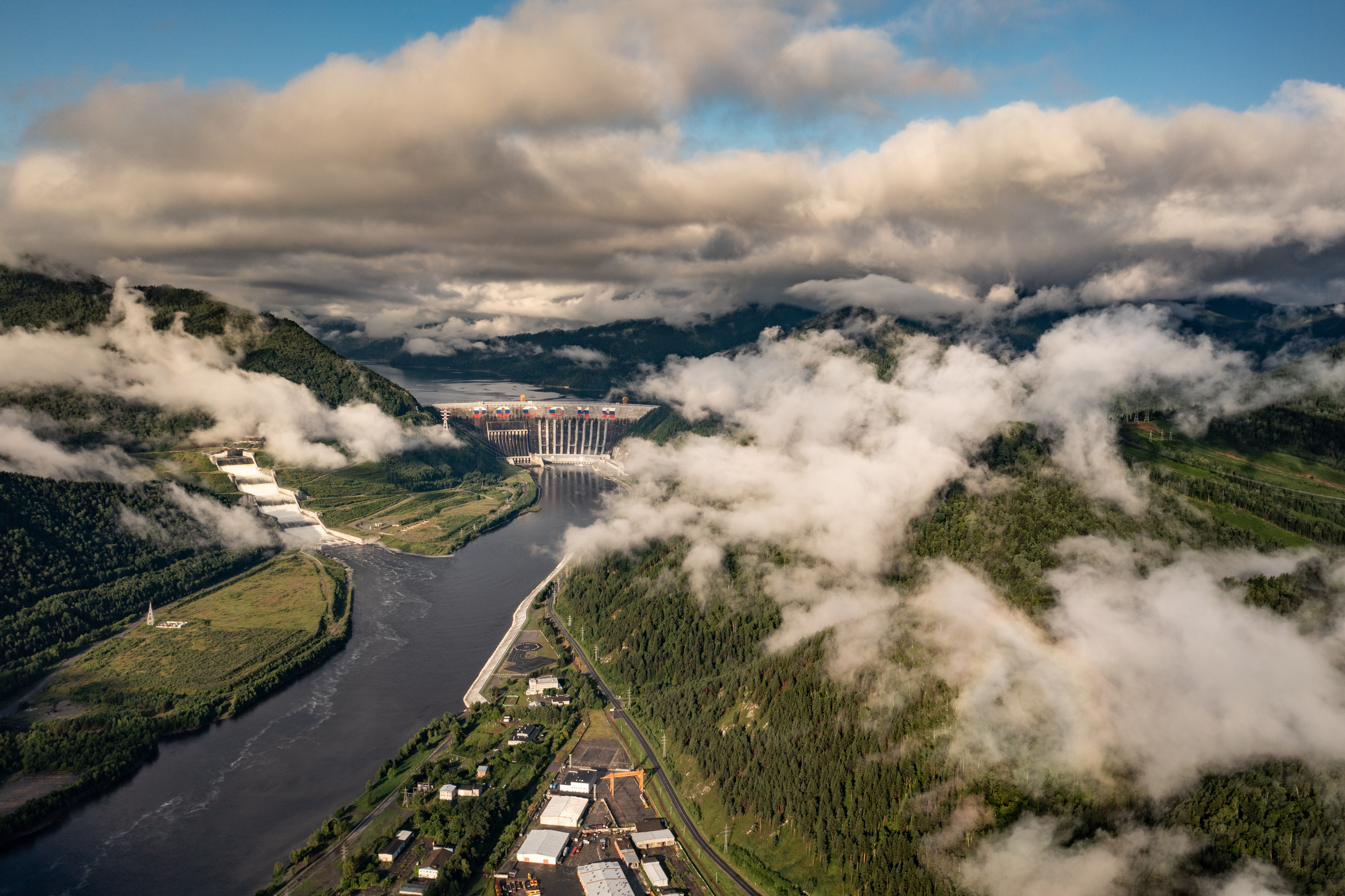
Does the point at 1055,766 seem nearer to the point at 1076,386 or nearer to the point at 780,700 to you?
the point at 780,700

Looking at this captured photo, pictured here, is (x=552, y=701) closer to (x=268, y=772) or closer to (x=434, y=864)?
(x=268, y=772)

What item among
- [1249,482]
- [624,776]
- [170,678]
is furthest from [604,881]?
[1249,482]

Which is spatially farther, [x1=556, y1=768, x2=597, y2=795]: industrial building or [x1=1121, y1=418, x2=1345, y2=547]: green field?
[x1=1121, y1=418, x2=1345, y2=547]: green field

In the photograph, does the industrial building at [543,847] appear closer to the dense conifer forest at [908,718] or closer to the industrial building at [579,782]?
the industrial building at [579,782]

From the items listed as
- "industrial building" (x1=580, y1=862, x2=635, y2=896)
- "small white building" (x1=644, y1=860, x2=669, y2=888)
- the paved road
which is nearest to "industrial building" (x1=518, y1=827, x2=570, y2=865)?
"industrial building" (x1=580, y1=862, x2=635, y2=896)

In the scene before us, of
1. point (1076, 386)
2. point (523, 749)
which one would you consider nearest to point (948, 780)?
point (523, 749)

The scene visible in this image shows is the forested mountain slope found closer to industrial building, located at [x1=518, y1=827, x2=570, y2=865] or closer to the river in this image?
the river
